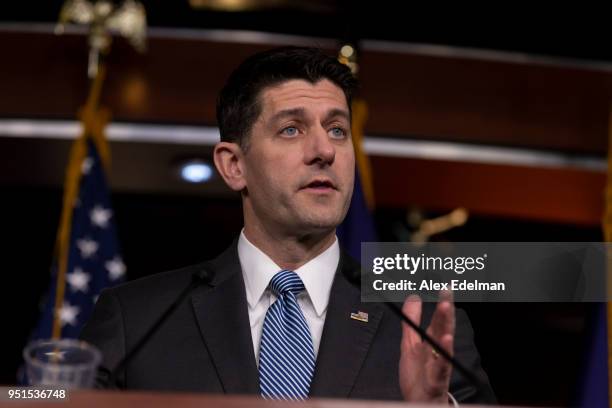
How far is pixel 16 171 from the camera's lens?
4641 mm

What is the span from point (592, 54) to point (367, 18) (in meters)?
1.21

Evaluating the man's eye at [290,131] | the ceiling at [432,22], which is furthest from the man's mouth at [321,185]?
the ceiling at [432,22]

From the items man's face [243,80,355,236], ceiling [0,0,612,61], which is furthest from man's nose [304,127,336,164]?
ceiling [0,0,612,61]

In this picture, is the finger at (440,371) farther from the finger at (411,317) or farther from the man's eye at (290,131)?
the man's eye at (290,131)

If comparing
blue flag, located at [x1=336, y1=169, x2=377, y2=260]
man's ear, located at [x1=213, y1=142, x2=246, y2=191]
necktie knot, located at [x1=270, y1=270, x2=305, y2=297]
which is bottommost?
necktie knot, located at [x1=270, y1=270, x2=305, y2=297]

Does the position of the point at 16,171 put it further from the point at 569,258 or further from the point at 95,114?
the point at 569,258

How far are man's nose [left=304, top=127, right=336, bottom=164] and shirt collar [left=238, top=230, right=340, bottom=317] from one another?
0.73 feet

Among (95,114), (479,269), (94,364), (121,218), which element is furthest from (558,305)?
(94,364)

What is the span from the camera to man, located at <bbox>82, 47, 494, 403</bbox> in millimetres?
1798

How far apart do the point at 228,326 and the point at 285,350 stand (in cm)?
14

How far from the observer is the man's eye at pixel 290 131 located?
202cm

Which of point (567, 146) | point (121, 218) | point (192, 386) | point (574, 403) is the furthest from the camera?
point (121, 218)

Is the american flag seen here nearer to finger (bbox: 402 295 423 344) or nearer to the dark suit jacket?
the dark suit jacket

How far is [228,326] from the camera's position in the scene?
1861 millimetres
